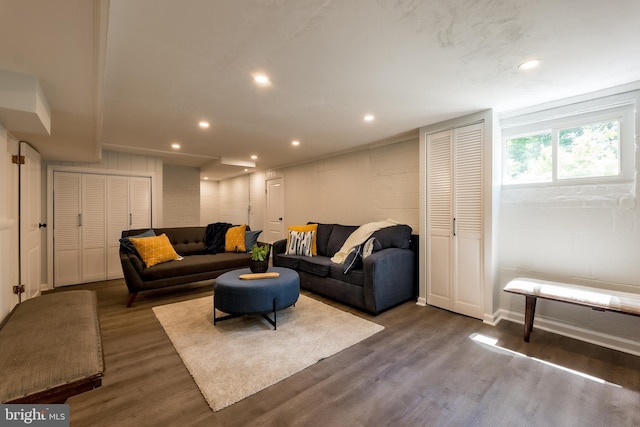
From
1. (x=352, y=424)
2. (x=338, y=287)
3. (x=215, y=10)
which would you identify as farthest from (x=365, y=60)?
(x=338, y=287)

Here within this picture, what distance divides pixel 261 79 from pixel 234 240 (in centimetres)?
321

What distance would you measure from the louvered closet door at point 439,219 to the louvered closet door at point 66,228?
5522 mm

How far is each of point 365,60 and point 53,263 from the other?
17.8 feet

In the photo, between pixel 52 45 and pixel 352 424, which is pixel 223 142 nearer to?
pixel 52 45

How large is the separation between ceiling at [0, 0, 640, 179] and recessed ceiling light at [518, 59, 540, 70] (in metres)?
0.04

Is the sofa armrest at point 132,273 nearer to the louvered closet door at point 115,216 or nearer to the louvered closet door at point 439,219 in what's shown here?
the louvered closet door at point 115,216

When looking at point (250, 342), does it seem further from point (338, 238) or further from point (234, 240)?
point (234, 240)

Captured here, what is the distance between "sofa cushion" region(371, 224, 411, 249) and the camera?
3.50m

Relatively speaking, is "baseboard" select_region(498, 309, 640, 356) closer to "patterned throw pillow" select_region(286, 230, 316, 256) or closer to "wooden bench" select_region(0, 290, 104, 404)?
"patterned throw pillow" select_region(286, 230, 316, 256)

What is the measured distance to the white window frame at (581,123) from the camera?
2.31 metres

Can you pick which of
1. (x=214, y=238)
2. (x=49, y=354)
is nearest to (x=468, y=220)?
(x=49, y=354)

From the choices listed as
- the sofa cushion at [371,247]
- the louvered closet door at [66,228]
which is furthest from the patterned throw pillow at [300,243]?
the louvered closet door at [66,228]

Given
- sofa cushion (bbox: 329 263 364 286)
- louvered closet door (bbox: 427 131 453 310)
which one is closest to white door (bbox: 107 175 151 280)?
sofa cushion (bbox: 329 263 364 286)

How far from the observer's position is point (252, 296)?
2.58 m
